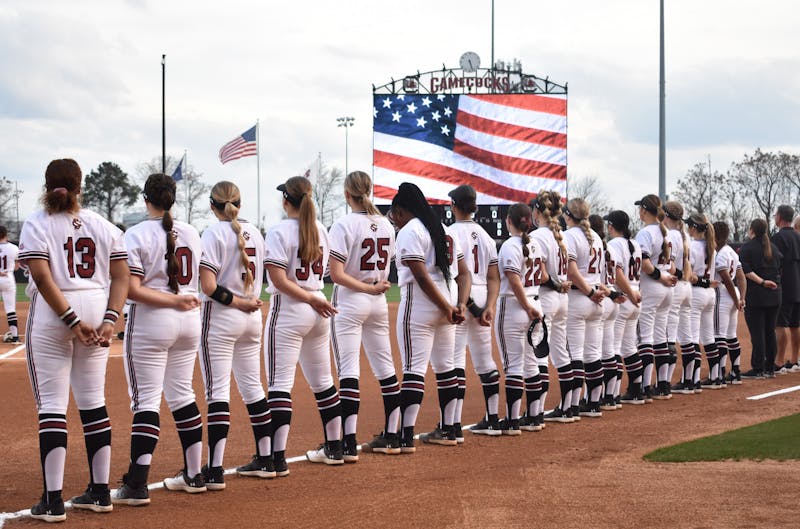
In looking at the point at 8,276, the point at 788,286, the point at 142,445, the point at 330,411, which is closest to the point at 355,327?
the point at 330,411

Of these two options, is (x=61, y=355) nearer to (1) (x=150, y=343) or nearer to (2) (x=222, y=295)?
(1) (x=150, y=343)

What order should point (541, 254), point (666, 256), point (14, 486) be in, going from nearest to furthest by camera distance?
point (14, 486) → point (541, 254) → point (666, 256)

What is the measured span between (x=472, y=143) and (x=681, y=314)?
25.2m

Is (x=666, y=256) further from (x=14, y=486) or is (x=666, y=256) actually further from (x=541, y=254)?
(x=14, y=486)

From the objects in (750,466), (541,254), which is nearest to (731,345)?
(541,254)

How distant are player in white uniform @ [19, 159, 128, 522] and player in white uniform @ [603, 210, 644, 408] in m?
6.44

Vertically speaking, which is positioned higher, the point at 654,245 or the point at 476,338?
the point at 654,245

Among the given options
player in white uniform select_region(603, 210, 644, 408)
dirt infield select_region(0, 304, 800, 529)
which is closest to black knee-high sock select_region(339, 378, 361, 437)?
dirt infield select_region(0, 304, 800, 529)

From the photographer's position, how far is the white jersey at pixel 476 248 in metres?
8.81

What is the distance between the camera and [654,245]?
11.9 m

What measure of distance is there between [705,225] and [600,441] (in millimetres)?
4851

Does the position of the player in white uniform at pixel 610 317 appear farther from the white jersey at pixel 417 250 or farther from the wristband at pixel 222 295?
the wristband at pixel 222 295

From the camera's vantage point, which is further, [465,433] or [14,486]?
[465,433]

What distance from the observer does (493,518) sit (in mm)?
A: 6008
